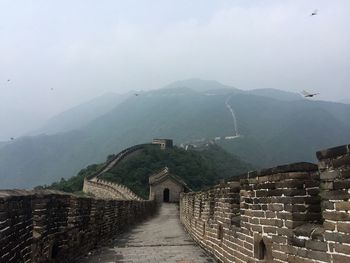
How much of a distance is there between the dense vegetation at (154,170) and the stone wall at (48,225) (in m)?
39.6

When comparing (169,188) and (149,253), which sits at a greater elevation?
(169,188)

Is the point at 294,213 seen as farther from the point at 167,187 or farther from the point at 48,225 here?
the point at 167,187

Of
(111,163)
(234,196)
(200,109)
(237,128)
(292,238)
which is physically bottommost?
(292,238)

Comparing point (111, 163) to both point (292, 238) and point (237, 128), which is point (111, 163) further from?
point (237, 128)

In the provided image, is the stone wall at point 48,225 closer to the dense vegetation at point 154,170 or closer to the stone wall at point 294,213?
the stone wall at point 294,213

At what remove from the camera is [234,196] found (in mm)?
7773

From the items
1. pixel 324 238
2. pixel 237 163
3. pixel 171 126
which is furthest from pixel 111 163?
pixel 171 126

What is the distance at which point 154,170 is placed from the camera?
60875mm

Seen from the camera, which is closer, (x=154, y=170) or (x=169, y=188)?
(x=169, y=188)

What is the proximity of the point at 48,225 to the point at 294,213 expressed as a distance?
12.8ft

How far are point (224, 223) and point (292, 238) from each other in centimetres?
371

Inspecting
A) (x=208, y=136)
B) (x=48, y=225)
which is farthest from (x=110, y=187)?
(x=208, y=136)

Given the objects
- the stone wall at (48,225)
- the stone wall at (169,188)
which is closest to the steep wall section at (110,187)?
the stone wall at (169,188)

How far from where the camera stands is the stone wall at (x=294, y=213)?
3826 millimetres
